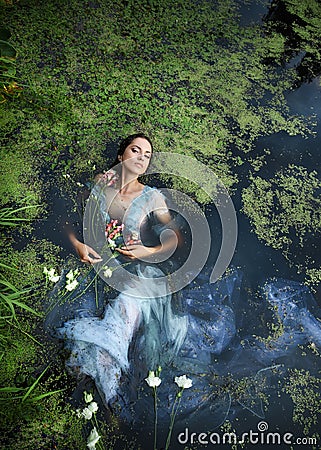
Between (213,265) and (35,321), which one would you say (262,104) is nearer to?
(213,265)

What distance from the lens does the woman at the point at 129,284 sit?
1.56 m

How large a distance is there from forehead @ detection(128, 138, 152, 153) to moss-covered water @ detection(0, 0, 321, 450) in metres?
0.15

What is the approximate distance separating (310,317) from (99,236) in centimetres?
87

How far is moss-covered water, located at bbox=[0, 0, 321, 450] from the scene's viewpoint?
157 cm

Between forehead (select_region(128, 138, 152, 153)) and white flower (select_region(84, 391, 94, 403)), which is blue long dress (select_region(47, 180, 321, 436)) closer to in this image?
white flower (select_region(84, 391, 94, 403))

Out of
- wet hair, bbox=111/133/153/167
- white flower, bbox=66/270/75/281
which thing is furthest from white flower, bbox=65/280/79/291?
wet hair, bbox=111/133/153/167

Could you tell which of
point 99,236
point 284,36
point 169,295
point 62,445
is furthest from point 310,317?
point 284,36

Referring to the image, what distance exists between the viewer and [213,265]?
1896 mm

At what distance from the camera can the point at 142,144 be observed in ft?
6.79

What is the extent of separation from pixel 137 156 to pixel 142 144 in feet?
0.20

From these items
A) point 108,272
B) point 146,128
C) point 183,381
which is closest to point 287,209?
point 146,128

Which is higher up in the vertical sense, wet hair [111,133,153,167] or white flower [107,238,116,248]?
wet hair [111,133,153,167]

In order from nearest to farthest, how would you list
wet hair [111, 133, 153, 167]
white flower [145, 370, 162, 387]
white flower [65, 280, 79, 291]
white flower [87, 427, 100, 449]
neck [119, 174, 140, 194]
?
white flower [87, 427, 100, 449]
white flower [145, 370, 162, 387]
white flower [65, 280, 79, 291]
neck [119, 174, 140, 194]
wet hair [111, 133, 153, 167]

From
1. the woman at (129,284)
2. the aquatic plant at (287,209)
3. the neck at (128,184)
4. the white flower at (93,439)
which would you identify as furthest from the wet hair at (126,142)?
the white flower at (93,439)
